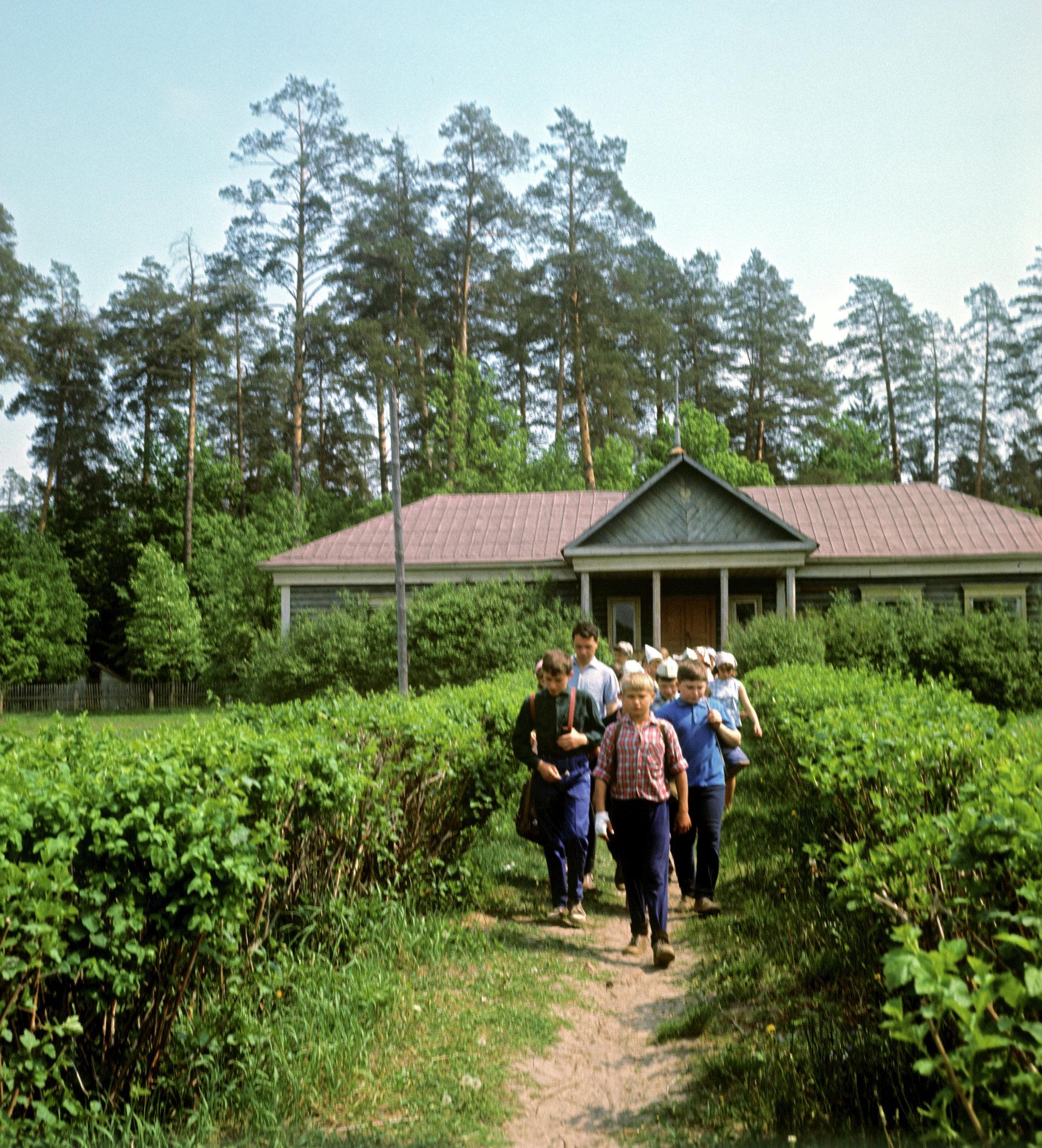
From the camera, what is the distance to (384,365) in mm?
35812

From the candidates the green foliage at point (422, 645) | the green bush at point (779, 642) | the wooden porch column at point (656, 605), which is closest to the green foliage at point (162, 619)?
the green foliage at point (422, 645)

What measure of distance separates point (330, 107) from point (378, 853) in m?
36.7

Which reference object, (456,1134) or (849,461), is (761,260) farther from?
(456,1134)

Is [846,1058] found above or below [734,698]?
below

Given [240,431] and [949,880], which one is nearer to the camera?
[949,880]

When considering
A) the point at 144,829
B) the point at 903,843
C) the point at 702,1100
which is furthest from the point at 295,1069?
the point at 903,843

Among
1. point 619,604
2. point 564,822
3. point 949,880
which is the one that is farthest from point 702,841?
point 619,604

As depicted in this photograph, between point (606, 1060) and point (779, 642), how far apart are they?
14120 millimetres

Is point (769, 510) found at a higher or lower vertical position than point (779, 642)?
higher

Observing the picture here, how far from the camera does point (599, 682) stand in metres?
7.76

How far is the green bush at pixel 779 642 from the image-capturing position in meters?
17.3

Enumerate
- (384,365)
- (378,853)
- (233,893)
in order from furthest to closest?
(384,365), (378,853), (233,893)

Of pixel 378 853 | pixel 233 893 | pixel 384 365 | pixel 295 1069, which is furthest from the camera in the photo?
pixel 384 365

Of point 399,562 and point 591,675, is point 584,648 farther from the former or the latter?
point 399,562
